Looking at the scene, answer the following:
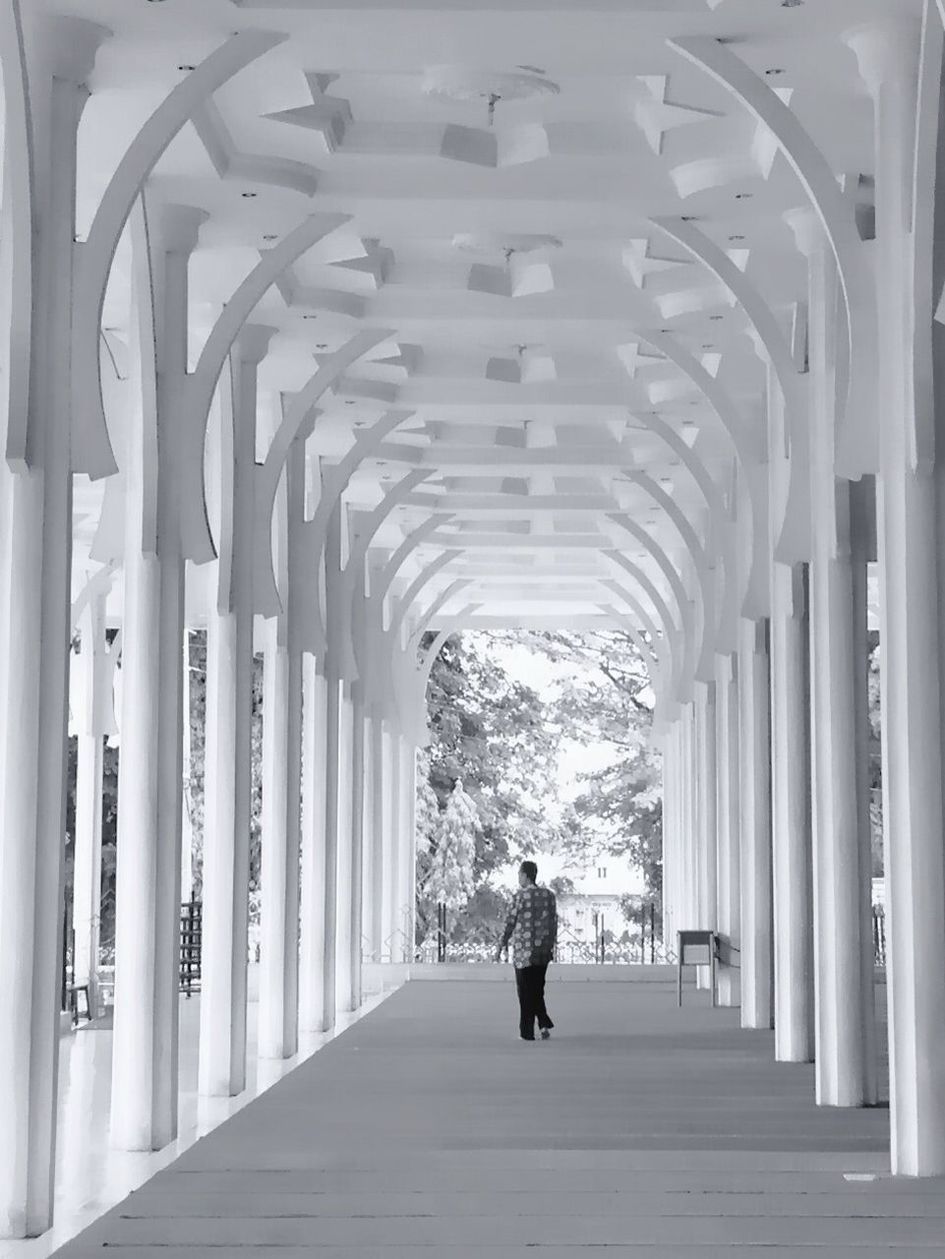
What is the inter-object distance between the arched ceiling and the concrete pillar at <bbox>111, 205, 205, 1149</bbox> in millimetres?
1283

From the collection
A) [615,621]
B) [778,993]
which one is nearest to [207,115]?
[778,993]

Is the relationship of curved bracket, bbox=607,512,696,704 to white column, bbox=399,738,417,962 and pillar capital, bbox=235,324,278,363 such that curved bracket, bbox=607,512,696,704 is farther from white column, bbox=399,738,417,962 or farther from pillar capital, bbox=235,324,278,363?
pillar capital, bbox=235,324,278,363

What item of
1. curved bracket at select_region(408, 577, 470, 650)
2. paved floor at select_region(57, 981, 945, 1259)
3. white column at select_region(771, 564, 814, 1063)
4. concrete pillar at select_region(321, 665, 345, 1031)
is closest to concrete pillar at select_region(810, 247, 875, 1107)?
paved floor at select_region(57, 981, 945, 1259)

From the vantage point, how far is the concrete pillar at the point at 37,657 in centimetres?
960

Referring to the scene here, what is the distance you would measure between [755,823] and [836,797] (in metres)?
6.04

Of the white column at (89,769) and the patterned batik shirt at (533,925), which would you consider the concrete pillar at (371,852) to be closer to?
the white column at (89,769)

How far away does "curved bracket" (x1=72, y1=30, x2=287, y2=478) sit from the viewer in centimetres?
1017

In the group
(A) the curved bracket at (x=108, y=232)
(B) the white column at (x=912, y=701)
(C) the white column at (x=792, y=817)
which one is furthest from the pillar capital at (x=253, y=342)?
(B) the white column at (x=912, y=701)

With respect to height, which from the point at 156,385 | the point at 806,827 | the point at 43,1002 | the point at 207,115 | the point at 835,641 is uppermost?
the point at 207,115

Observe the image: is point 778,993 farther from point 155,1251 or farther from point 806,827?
point 155,1251

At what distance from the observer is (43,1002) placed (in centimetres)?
975

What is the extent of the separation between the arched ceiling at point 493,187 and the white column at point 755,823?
2.79 m

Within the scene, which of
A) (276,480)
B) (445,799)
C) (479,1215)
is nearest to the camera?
(479,1215)

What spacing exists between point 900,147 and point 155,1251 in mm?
6621
